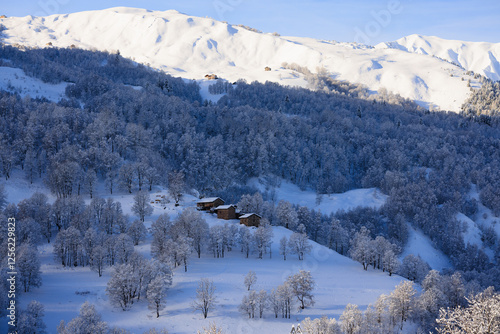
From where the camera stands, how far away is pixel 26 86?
6535 inches

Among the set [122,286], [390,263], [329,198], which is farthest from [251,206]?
[329,198]

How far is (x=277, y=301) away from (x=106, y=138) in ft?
283

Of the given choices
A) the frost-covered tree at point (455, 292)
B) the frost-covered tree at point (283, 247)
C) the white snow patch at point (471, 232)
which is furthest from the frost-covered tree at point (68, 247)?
the white snow patch at point (471, 232)

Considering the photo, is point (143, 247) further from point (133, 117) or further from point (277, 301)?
point (133, 117)

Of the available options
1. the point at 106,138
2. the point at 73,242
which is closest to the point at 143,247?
the point at 73,242

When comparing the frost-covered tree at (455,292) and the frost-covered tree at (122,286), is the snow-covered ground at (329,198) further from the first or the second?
the frost-covered tree at (122,286)

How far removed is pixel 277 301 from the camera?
53.6 meters

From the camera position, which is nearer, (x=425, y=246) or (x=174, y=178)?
(x=174, y=178)

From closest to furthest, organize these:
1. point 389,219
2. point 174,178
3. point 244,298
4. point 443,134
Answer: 1. point 244,298
2. point 174,178
3. point 389,219
4. point 443,134

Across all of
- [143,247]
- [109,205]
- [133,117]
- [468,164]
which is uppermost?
[133,117]

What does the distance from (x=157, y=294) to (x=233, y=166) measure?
92.3 meters

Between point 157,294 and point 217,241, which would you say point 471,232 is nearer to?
point 217,241

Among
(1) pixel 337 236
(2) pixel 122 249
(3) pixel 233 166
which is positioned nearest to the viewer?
(2) pixel 122 249

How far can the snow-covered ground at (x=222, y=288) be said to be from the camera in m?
49.2
